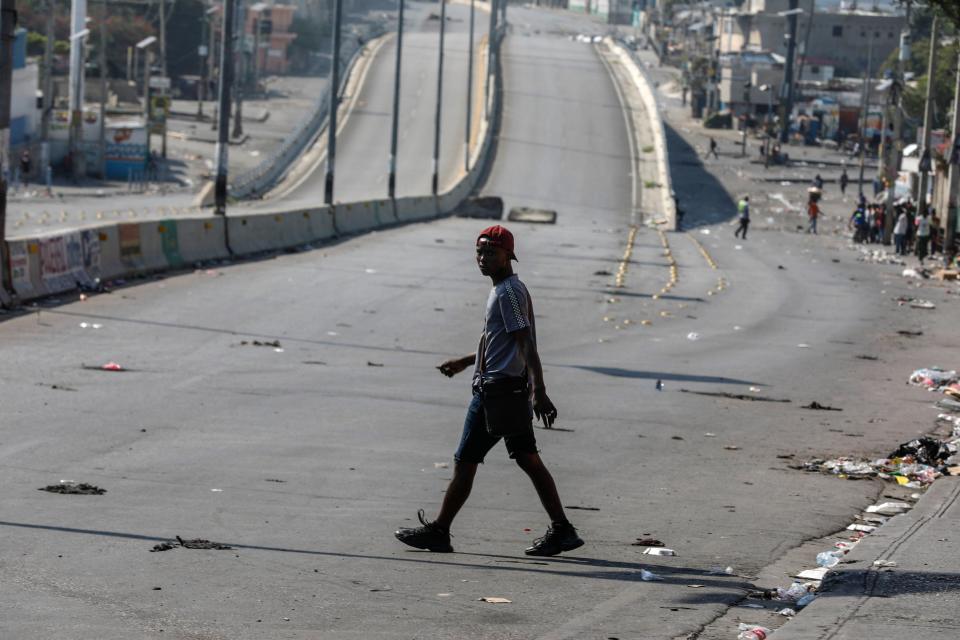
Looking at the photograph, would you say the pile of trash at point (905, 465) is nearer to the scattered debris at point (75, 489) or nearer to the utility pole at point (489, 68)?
the scattered debris at point (75, 489)

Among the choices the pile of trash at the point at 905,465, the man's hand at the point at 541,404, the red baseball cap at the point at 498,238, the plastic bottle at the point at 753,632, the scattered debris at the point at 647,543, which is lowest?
the pile of trash at the point at 905,465

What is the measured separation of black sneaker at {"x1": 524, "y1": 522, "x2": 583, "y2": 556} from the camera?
8578 mm

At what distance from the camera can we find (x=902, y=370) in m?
20.2

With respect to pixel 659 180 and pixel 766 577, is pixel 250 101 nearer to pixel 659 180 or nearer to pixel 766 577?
pixel 659 180

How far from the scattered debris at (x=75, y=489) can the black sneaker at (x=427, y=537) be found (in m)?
2.37

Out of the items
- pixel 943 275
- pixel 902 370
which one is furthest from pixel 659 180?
pixel 902 370

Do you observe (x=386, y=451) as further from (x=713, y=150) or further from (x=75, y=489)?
(x=713, y=150)

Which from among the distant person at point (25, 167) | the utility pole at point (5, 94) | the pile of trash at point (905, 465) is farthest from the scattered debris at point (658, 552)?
the distant person at point (25, 167)

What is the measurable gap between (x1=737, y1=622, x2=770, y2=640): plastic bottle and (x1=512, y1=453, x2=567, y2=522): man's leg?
1641 millimetres

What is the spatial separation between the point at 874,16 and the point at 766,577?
14510 centimetres

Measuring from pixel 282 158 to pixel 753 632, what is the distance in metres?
78.3

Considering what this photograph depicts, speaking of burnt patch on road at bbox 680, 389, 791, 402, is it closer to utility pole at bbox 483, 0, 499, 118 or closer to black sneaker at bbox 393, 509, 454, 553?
black sneaker at bbox 393, 509, 454, 553

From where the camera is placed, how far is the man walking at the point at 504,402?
27.9ft

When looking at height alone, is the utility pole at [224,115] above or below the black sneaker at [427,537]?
above
